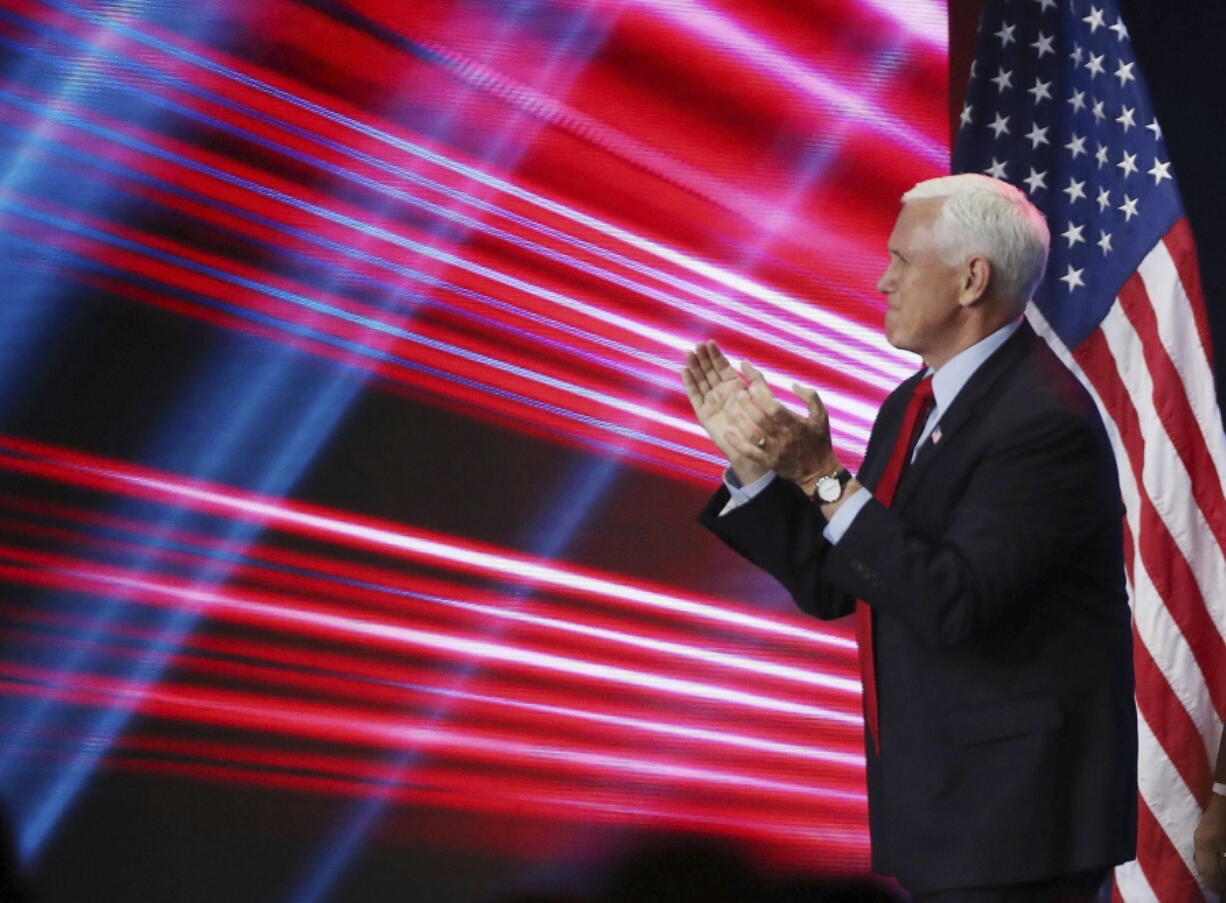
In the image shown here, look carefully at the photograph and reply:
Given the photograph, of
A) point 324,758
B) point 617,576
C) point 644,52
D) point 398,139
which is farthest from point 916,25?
point 324,758

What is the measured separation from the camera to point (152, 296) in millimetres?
2791

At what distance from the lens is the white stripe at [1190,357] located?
298 centimetres

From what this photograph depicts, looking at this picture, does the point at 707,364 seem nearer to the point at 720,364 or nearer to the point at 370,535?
the point at 720,364

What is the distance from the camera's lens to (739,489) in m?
1.83

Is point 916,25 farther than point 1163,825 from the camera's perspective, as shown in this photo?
Yes

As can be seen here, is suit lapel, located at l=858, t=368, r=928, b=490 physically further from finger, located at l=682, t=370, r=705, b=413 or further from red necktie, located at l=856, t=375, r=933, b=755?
finger, located at l=682, t=370, r=705, b=413

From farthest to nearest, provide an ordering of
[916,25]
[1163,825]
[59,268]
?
[916,25] < [1163,825] < [59,268]

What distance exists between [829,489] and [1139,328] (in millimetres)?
1645

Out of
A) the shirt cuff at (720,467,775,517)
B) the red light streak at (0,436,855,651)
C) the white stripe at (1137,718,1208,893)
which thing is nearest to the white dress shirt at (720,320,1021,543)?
the shirt cuff at (720,467,775,517)

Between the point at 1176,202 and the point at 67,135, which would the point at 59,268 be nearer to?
the point at 67,135

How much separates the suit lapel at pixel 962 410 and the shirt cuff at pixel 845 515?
144mm

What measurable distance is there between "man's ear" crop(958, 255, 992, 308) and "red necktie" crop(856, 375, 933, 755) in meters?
0.12

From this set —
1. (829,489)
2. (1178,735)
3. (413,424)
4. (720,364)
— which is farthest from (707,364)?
(1178,735)

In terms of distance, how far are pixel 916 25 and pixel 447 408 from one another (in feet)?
4.51
